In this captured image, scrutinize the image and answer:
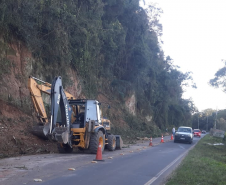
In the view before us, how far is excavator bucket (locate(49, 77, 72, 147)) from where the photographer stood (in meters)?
14.3

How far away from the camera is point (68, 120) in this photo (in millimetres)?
15711

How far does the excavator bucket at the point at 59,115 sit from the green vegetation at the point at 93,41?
22.3 ft

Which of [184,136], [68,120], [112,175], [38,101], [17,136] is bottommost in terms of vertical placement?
[112,175]

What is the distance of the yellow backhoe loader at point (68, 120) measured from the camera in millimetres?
14398

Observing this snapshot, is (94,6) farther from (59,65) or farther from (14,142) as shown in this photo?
(14,142)

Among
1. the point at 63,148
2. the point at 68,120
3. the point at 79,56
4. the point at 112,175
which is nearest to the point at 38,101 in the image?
the point at 68,120

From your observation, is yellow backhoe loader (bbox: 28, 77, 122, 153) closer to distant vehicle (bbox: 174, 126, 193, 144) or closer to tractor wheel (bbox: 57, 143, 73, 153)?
tractor wheel (bbox: 57, 143, 73, 153)

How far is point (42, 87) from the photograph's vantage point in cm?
1509

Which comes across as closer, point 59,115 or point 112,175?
point 112,175

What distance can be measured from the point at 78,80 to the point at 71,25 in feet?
18.7

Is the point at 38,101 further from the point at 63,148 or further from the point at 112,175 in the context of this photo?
the point at 112,175

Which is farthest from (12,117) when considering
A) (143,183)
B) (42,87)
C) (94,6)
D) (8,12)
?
(94,6)

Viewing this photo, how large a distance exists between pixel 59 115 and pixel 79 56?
40.1ft

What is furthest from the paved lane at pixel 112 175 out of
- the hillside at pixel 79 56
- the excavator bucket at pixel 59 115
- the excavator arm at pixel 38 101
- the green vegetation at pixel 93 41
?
the green vegetation at pixel 93 41
